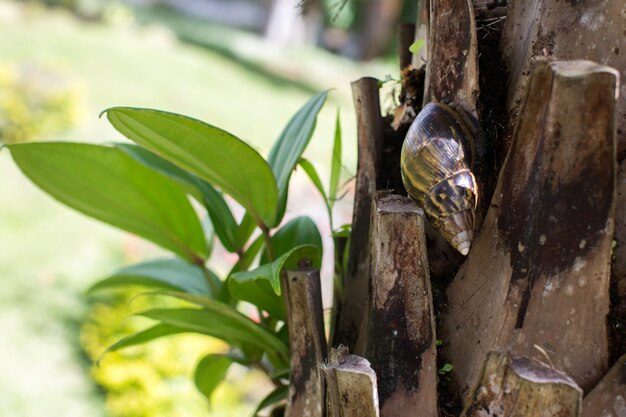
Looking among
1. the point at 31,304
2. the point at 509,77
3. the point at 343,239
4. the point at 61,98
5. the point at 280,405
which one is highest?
the point at 509,77

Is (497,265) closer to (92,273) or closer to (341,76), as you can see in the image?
(92,273)

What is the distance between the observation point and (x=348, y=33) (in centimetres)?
1341

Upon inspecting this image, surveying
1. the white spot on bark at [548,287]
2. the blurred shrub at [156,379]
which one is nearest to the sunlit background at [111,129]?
the blurred shrub at [156,379]

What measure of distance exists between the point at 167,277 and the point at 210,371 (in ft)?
0.48

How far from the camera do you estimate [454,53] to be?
2.03 feet

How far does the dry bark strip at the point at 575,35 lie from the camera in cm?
56

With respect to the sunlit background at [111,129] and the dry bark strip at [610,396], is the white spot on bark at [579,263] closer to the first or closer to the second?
the dry bark strip at [610,396]

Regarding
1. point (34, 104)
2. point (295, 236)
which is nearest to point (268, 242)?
point (295, 236)

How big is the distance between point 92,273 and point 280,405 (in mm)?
3292

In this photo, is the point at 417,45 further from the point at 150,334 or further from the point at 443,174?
the point at 150,334

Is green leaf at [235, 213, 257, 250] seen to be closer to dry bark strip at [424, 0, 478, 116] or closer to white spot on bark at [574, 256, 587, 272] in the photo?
dry bark strip at [424, 0, 478, 116]

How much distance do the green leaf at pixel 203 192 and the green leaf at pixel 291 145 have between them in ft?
0.24

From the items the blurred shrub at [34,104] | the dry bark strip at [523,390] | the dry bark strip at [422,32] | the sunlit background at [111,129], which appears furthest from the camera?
the blurred shrub at [34,104]

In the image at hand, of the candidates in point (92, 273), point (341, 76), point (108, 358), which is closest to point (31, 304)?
point (92, 273)
